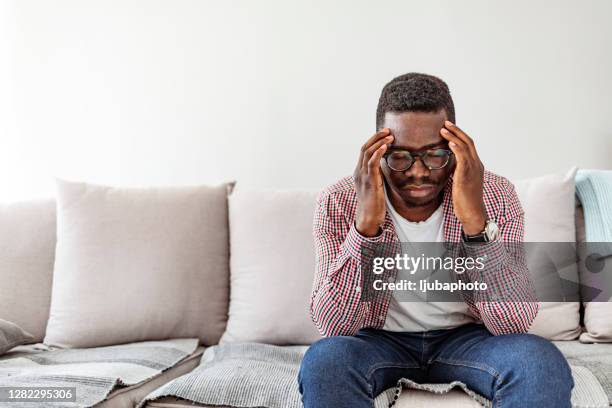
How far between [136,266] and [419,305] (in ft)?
3.29

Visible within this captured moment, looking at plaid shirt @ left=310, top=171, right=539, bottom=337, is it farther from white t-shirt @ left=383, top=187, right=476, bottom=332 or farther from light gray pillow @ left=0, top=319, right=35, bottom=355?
light gray pillow @ left=0, top=319, right=35, bottom=355

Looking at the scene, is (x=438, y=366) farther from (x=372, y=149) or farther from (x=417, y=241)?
(x=372, y=149)

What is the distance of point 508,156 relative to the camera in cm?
229

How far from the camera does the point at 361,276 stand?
1354 mm

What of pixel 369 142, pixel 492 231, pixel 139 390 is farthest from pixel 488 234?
pixel 139 390

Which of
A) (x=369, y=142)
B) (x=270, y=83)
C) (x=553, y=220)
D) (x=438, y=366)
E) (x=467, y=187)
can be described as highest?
(x=270, y=83)

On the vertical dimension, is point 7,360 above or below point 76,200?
below

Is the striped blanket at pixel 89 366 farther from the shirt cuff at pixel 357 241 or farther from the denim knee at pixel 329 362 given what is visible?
the shirt cuff at pixel 357 241

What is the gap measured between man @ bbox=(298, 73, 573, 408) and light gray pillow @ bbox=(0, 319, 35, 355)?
1012 mm

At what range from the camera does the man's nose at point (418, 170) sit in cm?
135

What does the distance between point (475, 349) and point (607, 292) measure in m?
0.77

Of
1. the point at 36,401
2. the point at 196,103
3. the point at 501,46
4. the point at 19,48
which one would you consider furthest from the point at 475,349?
the point at 19,48

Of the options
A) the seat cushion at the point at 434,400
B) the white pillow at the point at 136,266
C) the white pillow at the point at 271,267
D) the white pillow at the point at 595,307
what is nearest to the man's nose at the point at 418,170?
the seat cushion at the point at 434,400

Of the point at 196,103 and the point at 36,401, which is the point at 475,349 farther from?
the point at 196,103
